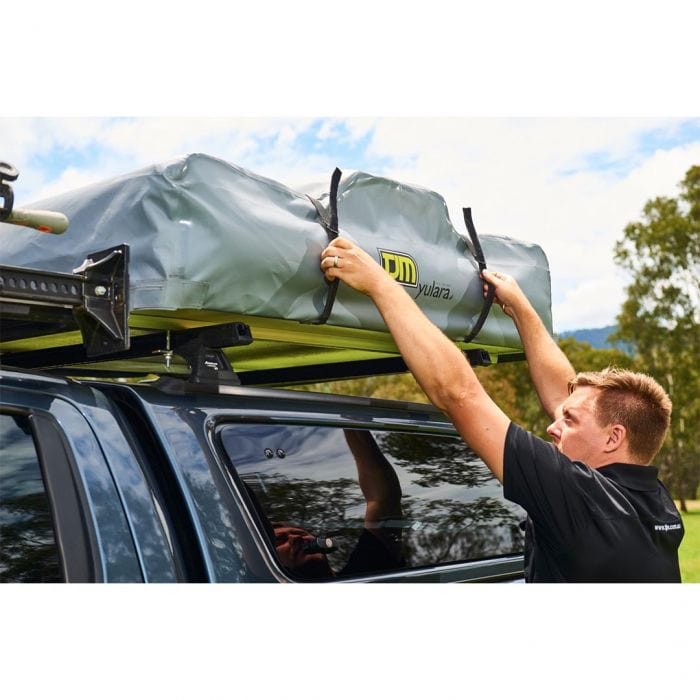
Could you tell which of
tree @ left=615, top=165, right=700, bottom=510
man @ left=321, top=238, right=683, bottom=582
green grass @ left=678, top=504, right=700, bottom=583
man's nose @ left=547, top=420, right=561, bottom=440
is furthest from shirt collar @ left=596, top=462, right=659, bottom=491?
tree @ left=615, top=165, right=700, bottom=510

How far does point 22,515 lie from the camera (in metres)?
2.12

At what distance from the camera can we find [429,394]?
2.64 meters

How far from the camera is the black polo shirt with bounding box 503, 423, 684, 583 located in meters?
2.41

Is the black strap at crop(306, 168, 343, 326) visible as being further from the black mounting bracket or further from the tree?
the tree

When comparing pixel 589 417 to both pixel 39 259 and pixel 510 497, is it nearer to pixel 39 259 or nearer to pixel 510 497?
pixel 510 497

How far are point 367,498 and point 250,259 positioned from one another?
2.83ft

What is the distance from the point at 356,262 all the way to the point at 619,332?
98.9ft

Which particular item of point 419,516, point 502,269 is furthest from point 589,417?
point 502,269

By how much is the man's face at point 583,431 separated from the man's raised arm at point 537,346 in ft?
1.91

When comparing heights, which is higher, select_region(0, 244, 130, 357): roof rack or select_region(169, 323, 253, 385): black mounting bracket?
select_region(0, 244, 130, 357): roof rack

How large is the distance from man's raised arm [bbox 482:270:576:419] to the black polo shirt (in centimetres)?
86

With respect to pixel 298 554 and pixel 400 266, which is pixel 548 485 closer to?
pixel 298 554

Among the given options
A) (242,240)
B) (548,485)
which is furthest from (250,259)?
(548,485)

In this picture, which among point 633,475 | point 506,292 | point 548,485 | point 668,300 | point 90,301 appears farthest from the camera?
point 668,300
